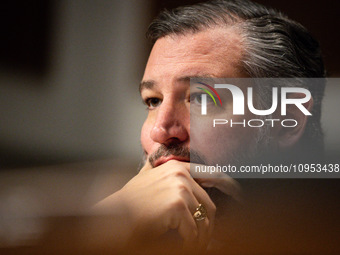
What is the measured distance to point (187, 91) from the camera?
2.96 feet

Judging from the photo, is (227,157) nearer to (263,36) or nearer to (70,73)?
(263,36)

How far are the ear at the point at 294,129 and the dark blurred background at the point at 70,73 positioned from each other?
7 centimetres

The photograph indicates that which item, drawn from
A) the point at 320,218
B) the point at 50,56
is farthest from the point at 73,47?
the point at 320,218

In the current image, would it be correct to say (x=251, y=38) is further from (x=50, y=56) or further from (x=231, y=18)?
(x=50, y=56)

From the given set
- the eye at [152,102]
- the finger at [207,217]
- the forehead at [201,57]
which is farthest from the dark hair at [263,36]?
the finger at [207,217]

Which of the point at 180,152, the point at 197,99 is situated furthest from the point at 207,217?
the point at 197,99

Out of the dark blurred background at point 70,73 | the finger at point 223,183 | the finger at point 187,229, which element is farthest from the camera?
the dark blurred background at point 70,73

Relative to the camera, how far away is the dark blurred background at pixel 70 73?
Answer: 96 centimetres

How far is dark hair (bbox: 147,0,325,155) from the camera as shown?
37.1 inches

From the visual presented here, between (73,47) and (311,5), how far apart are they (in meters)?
0.62

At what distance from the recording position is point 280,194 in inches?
34.1

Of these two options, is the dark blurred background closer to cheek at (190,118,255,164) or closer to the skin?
the skin

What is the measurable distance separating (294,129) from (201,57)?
0.96 ft

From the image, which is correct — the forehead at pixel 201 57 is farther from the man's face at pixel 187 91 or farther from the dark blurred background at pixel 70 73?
the dark blurred background at pixel 70 73
